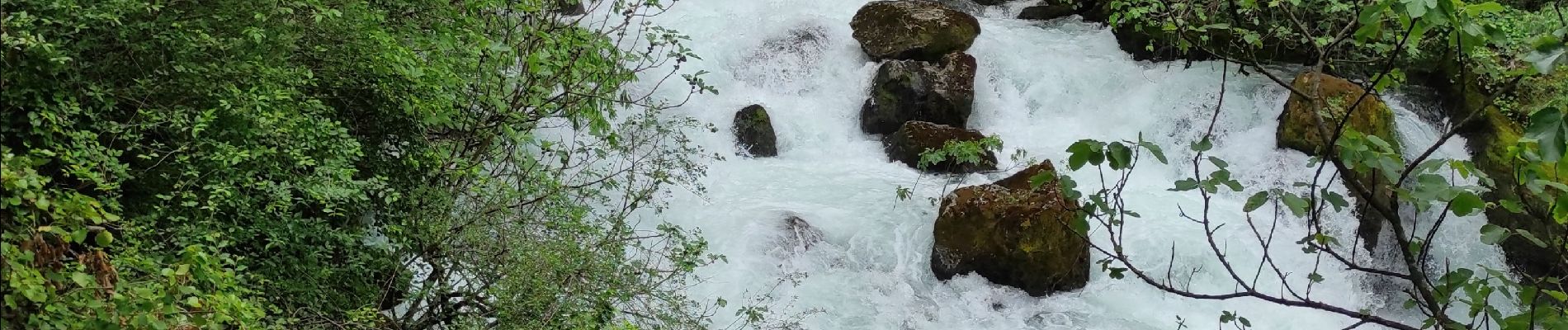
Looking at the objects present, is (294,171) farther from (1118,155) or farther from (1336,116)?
(1336,116)

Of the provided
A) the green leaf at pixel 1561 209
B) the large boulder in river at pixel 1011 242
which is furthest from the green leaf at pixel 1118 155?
the large boulder in river at pixel 1011 242

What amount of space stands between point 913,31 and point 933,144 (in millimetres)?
2126

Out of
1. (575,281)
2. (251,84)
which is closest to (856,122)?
(575,281)

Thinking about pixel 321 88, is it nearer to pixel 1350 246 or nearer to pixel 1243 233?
pixel 1243 233

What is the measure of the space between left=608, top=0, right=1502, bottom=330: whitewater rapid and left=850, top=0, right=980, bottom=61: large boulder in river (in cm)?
28

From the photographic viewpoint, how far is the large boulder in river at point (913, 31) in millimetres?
11141

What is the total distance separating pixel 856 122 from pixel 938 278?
11.2 feet

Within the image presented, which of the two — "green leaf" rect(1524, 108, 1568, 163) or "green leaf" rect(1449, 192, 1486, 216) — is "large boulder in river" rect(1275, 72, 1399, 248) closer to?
"green leaf" rect(1449, 192, 1486, 216)

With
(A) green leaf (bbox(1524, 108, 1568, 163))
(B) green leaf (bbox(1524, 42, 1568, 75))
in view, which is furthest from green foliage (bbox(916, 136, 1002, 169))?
(A) green leaf (bbox(1524, 108, 1568, 163))

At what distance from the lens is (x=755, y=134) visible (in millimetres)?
10086

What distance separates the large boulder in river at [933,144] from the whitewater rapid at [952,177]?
137 millimetres

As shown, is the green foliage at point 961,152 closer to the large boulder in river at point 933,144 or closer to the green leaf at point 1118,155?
the large boulder in river at point 933,144

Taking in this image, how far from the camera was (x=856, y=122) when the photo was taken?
35.4 ft

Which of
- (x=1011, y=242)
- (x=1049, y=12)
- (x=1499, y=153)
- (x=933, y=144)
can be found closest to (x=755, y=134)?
(x=933, y=144)
